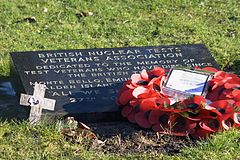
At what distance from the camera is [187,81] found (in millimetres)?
5605

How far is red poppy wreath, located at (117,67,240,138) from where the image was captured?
5.25 m

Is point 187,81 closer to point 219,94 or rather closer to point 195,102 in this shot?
point 219,94

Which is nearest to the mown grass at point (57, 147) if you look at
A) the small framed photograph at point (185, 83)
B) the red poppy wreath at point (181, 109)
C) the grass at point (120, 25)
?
the red poppy wreath at point (181, 109)

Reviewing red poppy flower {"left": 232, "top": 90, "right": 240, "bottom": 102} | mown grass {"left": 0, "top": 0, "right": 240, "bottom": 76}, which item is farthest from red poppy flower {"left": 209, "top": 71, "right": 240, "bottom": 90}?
mown grass {"left": 0, "top": 0, "right": 240, "bottom": 76}

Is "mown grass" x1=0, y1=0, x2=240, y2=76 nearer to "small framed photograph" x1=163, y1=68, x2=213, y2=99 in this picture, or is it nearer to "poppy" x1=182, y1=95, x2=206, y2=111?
"small framed photograph" x1=163, y1=68, x2=213, y2=99

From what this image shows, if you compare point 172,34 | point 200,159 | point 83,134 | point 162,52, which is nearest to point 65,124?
point 83,134

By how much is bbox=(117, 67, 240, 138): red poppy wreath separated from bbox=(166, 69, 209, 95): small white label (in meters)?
0.08

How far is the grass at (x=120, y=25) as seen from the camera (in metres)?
7.41

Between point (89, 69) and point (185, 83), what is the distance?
83 centimetres

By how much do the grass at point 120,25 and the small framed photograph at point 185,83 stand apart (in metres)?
1.36

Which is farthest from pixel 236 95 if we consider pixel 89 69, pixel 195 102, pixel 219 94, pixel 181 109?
pixel 89 69

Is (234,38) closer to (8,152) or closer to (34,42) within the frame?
(34,42)

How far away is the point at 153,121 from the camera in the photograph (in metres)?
5.33

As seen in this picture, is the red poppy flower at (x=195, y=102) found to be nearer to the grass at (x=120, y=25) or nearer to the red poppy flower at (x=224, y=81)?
the red poppy flower at (x=224, y=81)
